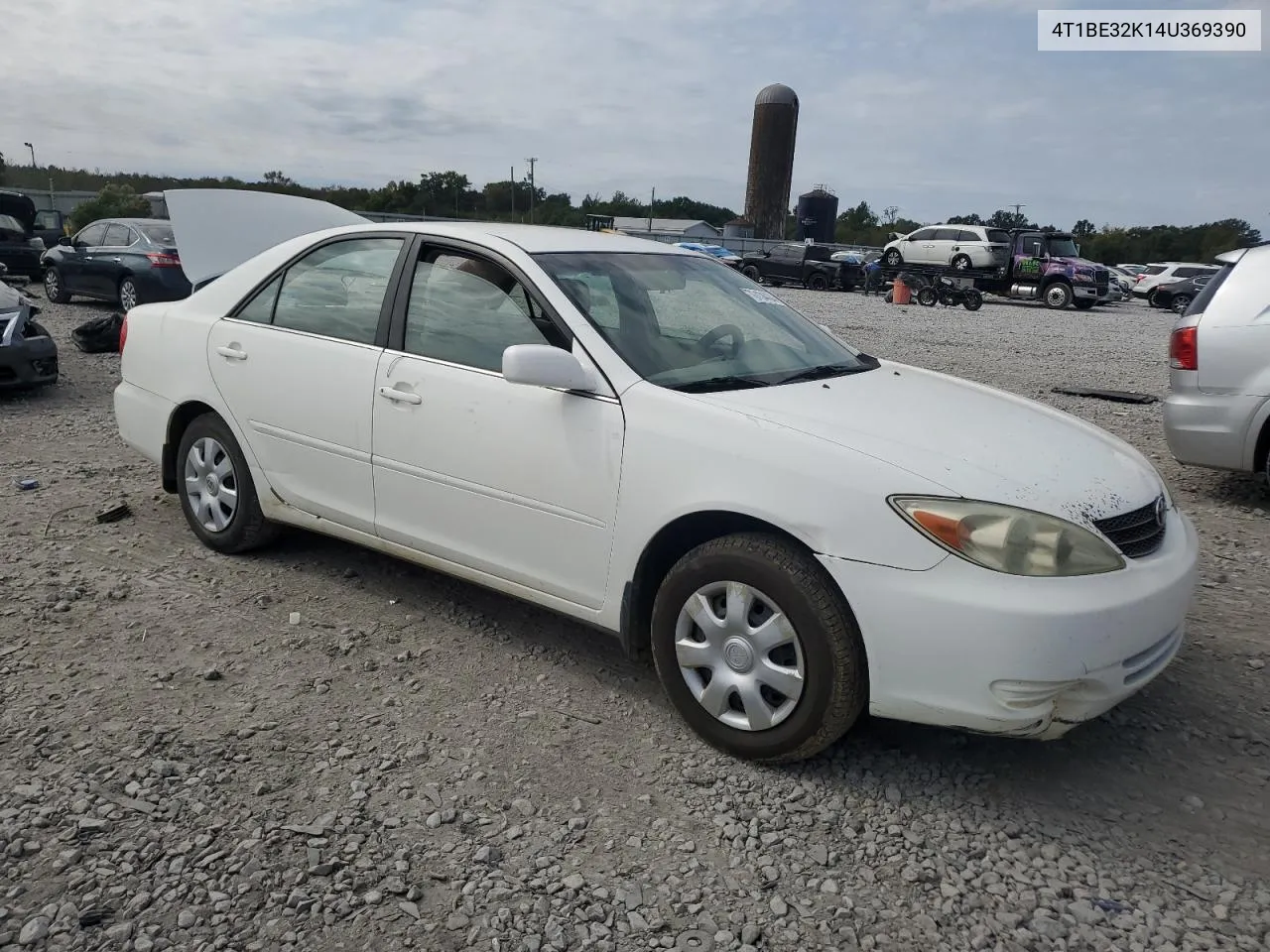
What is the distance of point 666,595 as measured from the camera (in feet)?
10.3

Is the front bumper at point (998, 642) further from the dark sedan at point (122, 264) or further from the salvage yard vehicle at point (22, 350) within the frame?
the dark sedan at point (122, 264)

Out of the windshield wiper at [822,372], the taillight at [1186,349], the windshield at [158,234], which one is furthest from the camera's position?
the windshield at [158,234]

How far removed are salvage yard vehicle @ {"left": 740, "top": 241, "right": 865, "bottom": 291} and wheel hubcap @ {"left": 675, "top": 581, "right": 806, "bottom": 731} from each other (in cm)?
2856

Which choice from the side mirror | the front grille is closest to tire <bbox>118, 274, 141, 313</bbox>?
the side mirror

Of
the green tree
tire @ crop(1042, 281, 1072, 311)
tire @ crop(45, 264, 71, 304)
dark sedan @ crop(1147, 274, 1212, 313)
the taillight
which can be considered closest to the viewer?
the taillight

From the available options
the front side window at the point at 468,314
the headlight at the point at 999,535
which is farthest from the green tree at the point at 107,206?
the headlight at the point at 999,535

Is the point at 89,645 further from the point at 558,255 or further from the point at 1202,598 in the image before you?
the point at 1202,598

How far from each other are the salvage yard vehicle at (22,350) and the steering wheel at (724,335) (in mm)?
7067

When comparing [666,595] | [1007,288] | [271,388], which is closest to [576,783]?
[666,595]

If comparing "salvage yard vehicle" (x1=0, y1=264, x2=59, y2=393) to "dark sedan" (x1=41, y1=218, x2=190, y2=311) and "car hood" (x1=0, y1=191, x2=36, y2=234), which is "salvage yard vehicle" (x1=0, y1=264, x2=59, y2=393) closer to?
"dark sedan" (x1=41, y1=218, x2=190, y2=311)

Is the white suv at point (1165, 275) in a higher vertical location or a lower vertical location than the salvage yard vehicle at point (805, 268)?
higher

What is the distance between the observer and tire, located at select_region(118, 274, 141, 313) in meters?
14.2

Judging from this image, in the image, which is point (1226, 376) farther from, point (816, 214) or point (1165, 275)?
point (816, 214)

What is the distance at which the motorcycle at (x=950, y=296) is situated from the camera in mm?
25391
